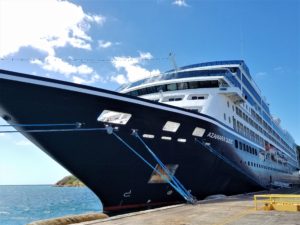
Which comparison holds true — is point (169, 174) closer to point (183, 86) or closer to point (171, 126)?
point (171, 126)

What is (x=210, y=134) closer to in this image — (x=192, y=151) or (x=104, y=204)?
(x=192, y=151)

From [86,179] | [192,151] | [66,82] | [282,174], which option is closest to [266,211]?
[192,151]

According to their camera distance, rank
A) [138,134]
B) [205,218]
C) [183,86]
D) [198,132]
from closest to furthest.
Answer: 1. [205,218]
2. [138,134]
3. [198,132]
4. [183,86]

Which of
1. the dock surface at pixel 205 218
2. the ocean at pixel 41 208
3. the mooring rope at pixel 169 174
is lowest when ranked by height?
A: the ocean at pixel 41 208

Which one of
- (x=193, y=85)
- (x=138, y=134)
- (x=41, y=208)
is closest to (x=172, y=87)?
(x=193, y=85)

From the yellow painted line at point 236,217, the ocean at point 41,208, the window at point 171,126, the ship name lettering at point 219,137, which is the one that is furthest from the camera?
the ocean at point 41,208

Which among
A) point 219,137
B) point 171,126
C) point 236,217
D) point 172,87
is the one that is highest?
point 172,87

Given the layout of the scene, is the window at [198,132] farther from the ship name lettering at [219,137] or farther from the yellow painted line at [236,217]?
the yellow painted line at [236,217]

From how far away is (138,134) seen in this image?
46.7ft

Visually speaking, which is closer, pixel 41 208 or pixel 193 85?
pixel 193 85

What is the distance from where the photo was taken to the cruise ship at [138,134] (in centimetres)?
1177

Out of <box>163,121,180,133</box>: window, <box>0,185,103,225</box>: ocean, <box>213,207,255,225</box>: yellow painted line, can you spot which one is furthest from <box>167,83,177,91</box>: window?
<box>0,185,103,225</box>: ocean

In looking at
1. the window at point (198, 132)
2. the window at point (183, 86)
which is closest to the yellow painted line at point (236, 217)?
the window at point (198, 132)

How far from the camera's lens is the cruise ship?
1177cm
